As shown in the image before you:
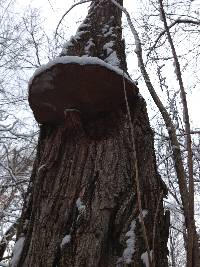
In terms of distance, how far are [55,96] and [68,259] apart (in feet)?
3.00

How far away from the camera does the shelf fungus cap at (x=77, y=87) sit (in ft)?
6.40

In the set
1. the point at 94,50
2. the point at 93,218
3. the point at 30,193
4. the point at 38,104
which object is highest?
the point at 94,50


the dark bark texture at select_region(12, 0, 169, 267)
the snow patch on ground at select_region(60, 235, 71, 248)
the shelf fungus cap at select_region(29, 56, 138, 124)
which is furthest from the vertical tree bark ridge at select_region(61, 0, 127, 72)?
the snow patch on ground at select_region(60, 235, 71, 248)

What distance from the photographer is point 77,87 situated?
2027 millimetres

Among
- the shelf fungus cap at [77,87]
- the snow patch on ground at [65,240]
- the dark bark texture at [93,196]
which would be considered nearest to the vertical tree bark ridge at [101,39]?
the shelf fungus cap at [77,87]

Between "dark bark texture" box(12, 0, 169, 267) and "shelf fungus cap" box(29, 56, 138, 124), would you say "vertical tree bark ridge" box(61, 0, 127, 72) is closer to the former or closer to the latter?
"shelf fungus cap" box(29, 56, 138, 124)

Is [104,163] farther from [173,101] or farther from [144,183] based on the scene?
[173,101]

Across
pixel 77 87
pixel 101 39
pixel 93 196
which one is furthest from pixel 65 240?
pixel 101 39

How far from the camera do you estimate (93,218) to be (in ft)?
5.69

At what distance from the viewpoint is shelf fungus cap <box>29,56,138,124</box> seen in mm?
1949

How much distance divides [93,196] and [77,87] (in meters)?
0.61

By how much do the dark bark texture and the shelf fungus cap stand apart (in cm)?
7

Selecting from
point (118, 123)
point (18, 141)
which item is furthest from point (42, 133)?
point (18, 141)

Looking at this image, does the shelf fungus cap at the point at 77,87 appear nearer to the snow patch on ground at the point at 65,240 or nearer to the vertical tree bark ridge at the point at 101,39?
the vertical tree bark ridge at the point at 101,39
